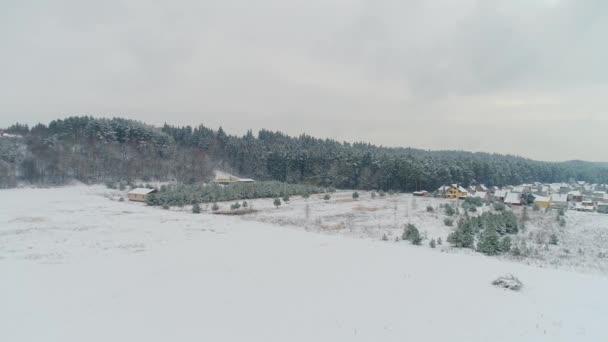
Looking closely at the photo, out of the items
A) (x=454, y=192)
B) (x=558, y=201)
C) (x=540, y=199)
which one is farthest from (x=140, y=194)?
(x=558, y=201)

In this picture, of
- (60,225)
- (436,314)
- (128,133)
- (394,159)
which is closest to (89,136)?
(128,133)

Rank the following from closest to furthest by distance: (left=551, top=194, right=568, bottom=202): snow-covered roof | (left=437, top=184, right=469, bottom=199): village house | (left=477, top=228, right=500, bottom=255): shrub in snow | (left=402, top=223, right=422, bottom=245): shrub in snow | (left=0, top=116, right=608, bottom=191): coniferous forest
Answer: (left=477, top=228, right=500, bottom=255): shrub in snow → (left=402, top=223, right=422, bottom=245): shrub in snow → (left=551, top=194, right=568, bottom=202): snow-covered roof → (left=437, top=184, right=469, bottom=199): village house → (left=0, top=116, right=608, bottom=191): coniferous forest

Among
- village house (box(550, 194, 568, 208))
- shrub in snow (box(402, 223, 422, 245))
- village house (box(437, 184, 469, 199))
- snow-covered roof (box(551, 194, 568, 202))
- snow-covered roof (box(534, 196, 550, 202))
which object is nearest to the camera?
shrub in snow (box(402, 223, 422, 245))

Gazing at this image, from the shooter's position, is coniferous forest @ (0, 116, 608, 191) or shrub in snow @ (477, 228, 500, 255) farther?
coniferous forest @ (0, 116, 608, 191)

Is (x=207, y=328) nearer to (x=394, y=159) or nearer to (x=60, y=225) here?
(x=60, y=225)

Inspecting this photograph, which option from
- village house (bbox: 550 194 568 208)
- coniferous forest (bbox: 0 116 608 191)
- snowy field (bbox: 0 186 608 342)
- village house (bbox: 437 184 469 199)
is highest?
coniferous forest (bbox: 0 116 608 191)

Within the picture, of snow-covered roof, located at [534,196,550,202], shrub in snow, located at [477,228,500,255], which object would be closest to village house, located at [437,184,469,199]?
snow-covered roof, located at [534,196,550,202]

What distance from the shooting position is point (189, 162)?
7644 cm

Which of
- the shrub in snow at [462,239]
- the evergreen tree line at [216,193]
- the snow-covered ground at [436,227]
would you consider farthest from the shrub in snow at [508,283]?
the evergreen tree line at [216,193]

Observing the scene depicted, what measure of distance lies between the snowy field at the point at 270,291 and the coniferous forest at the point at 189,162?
43166 millimetres

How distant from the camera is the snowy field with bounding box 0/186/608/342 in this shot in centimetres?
917

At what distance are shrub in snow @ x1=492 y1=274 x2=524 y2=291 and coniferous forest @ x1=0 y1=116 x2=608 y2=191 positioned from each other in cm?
5462

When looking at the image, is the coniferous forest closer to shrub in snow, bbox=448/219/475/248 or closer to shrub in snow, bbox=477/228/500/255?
shrub in snow, bbox=448/219/475/248

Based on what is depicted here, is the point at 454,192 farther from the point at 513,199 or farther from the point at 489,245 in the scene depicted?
the point at 489,245
